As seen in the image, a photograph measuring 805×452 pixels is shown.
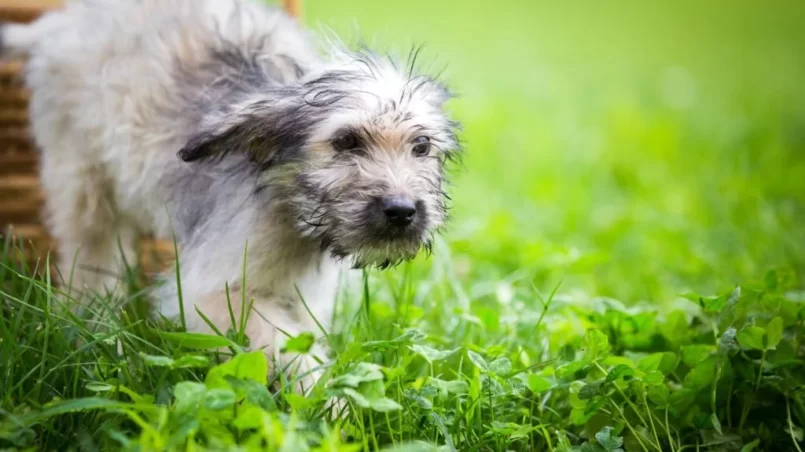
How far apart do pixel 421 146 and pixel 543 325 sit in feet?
3.13

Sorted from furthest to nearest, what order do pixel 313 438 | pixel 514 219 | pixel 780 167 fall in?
pixel 780 167 → pixel 514 219 → pixel 313 438

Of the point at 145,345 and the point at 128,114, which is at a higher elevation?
the point at 128,114

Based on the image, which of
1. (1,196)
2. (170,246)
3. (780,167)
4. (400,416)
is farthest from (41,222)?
(780,167)

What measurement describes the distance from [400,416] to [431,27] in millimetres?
9744

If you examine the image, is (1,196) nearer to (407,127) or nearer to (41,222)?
(41,222)

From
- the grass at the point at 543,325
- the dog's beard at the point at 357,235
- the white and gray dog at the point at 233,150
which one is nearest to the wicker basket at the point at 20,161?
the white and gray dog at the point at 233,150

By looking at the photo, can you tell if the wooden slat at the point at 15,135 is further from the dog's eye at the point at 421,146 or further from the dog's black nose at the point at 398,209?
the dog's black nose at the point at 398,209

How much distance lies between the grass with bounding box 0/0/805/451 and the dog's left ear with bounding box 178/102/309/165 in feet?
2.08

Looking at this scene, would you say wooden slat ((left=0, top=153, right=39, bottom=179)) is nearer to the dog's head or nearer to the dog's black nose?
the dog's head

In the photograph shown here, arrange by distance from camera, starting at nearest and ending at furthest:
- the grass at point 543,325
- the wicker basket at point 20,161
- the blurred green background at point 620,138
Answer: the grass at point 543,325
the wicker basket at point 20,161
the blurred green background at point 620,138

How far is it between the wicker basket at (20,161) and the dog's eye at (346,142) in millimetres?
1719

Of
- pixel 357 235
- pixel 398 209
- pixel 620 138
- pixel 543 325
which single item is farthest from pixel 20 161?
pixel 620 138

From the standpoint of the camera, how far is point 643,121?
27.1ft

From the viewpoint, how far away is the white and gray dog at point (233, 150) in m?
3.09
